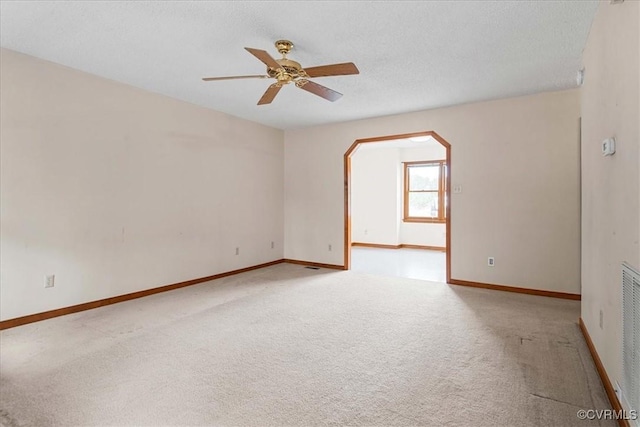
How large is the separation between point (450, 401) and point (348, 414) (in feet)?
2.04

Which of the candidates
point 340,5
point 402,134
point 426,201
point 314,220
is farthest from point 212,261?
point 426,201

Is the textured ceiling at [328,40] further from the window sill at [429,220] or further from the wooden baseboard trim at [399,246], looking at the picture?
the wooden baseboard trim at [399,246]

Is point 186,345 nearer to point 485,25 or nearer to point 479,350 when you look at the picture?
point 479,350

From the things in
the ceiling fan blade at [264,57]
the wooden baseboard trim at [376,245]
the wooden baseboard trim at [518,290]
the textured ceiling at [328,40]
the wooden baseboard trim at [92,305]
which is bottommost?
the wooden baseboard trim at [92,305]

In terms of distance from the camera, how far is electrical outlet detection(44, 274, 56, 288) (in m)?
3.25

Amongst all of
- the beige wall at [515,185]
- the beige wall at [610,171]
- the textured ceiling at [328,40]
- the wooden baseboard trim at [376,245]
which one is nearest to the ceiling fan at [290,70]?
the textured ceiling at [328,40]

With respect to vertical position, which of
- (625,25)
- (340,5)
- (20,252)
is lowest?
(20,252)

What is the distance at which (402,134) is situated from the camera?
5.12 m

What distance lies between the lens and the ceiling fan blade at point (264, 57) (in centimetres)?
235

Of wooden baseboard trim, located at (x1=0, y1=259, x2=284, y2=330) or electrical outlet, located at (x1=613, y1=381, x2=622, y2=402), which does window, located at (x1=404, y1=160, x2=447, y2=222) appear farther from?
electrical outlet, located at (x1=613, y1=381, x2=622, y2=402)

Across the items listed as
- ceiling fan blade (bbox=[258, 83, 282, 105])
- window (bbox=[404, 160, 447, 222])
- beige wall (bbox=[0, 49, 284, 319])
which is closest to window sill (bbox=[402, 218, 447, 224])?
window (bbox=[404, 160, 447, 222])

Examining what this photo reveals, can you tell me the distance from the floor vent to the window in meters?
6.71

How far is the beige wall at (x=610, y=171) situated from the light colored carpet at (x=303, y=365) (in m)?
0.44

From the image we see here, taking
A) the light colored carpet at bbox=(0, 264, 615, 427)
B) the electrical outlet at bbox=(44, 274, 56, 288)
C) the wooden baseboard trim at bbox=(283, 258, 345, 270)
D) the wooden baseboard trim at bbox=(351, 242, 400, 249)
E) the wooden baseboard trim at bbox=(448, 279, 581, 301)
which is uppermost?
the electrical outlet at bbox=(44, 274, 56, 288)
